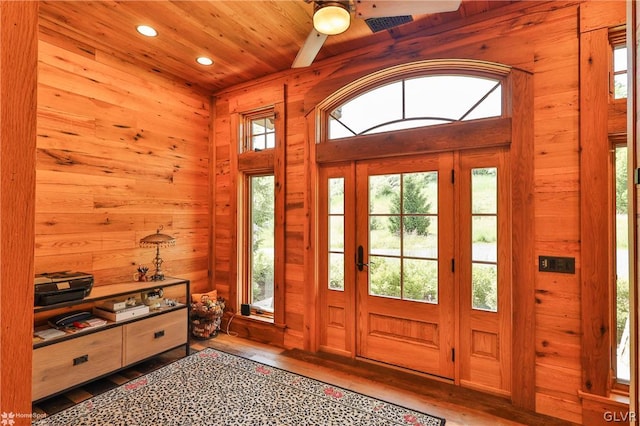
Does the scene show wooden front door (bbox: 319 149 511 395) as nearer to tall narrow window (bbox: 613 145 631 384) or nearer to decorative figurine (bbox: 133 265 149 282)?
tall narrow window (bbox: 613 145 631 384)

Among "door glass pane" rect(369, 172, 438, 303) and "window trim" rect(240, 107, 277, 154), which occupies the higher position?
"window trim" rect(240, 107, 277, 154)

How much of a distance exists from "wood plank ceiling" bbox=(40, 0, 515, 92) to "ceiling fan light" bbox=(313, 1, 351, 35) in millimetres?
626

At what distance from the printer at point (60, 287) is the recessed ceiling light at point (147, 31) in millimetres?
2168

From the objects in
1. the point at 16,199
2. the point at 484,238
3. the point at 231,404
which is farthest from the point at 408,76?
the point at 231,404

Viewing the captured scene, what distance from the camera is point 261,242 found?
3.90 meters

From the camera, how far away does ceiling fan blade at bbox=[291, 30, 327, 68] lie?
2.18 m

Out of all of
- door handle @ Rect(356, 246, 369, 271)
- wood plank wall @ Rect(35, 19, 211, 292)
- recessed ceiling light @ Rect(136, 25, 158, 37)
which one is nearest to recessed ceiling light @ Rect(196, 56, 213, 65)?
recessed ceiling light @ Rect(136, 25, 158, 37)

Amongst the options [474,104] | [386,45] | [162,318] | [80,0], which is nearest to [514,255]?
[474,104]

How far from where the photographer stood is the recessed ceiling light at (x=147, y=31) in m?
2.74

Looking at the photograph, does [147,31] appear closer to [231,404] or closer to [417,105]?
[417,105]

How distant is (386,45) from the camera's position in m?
2.93

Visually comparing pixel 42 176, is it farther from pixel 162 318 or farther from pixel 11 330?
pixel 11 330

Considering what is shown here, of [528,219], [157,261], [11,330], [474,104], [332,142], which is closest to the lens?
[11,330]

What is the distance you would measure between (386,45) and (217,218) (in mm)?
2811
